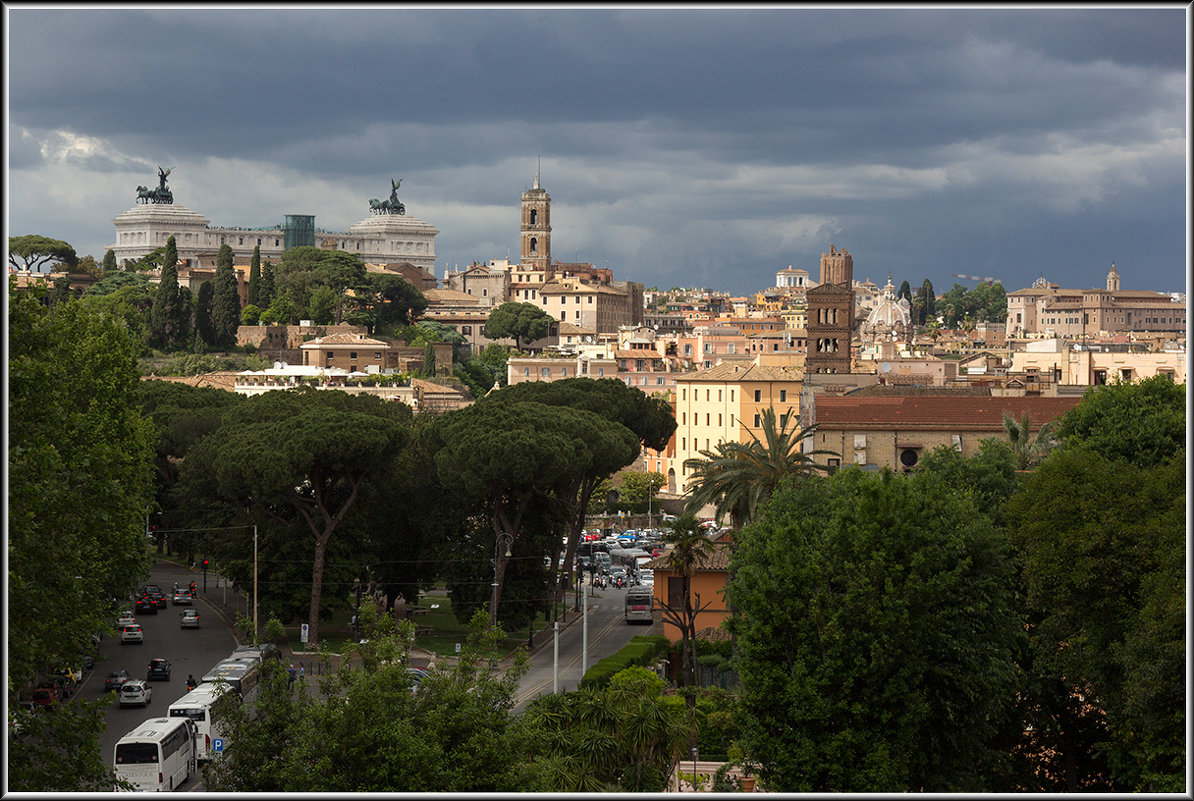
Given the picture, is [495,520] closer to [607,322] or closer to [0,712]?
[0,712]

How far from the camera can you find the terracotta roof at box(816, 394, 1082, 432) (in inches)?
1866

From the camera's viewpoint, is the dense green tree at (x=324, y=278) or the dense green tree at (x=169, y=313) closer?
the dense green tree at (x=169, y=313)

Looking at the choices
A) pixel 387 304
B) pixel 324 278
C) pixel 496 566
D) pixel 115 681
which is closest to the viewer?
pixel 115 681

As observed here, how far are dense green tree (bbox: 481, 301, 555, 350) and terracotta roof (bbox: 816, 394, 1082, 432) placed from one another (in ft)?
347

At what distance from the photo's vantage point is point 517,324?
15525 centimetres

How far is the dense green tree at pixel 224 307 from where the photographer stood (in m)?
123

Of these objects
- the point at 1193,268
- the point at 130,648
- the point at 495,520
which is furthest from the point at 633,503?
the point at 1193,268

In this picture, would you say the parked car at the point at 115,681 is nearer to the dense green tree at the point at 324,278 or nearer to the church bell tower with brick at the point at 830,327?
the church bell tower with brick at the point at 830,327

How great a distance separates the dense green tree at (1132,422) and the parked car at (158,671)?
2377 centimetres

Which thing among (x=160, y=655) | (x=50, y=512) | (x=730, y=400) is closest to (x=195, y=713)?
(x=50, y=512)

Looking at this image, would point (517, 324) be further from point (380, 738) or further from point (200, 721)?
point (380, 738)

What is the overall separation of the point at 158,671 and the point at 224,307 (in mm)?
86990

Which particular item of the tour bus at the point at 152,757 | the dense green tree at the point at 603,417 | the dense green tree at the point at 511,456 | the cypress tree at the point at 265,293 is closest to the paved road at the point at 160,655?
the tour bus at the point at 152,757

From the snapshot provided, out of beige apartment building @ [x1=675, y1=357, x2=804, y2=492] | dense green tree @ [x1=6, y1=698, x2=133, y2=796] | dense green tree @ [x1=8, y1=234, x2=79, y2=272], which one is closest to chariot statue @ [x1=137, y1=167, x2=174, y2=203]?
dense green tree @ [x1=8, y1=234, x2=79, y2=272]
